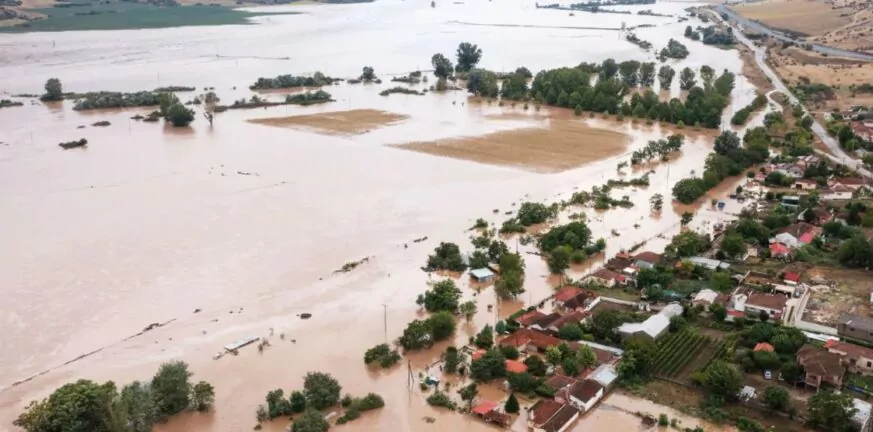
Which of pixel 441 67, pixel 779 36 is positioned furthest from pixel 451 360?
pixel 779 36

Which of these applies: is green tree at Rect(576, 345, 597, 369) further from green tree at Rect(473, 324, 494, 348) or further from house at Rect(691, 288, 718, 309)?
house at Rect(691, 288, 718, 309)

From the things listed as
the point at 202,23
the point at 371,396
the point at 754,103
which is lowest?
the point at 371,396

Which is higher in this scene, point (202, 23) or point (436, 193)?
point (202, 23)

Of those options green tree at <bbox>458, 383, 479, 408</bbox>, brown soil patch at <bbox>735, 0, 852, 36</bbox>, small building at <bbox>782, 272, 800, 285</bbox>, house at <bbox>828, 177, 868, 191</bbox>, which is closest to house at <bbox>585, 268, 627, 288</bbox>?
small building at <bbox>782, 272, 800, 285</bbox>

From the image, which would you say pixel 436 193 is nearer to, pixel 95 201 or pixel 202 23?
pixel 95 201

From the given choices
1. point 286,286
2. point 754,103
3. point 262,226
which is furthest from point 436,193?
point 754,103

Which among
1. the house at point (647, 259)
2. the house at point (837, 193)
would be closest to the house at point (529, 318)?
the house at point (647, 259)
